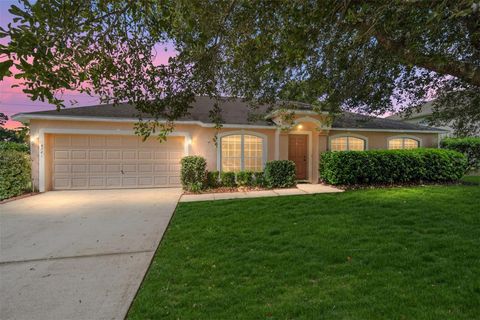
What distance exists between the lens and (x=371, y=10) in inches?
125

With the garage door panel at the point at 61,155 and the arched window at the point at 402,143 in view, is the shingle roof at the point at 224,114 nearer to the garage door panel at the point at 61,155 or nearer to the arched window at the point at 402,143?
the arched window at the point at 402,143

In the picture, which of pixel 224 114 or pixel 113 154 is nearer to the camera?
pixel 113 154

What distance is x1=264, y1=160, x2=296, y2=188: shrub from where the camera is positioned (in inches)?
405

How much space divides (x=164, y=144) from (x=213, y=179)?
285 centimetres

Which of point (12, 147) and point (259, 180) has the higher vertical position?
point (12, 147)

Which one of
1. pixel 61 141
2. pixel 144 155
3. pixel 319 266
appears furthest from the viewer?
pixel 144 155

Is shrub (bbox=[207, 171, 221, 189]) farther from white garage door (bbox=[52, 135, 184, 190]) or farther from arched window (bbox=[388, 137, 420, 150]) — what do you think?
arched window (bbox=[388, 137, 420, 150])

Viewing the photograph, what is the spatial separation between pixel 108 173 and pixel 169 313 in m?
9.54

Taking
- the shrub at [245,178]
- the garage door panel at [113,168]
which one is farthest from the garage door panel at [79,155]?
the shrub at [245,178]


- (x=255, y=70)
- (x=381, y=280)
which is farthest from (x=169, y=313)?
(x=255, y=70)

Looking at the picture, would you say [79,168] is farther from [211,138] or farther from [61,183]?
[211,138]

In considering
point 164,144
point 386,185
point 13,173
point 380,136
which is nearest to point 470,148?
point 380,136

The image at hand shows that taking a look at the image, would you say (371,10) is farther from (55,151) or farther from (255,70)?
(55,151)

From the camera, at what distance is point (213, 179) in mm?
10539
